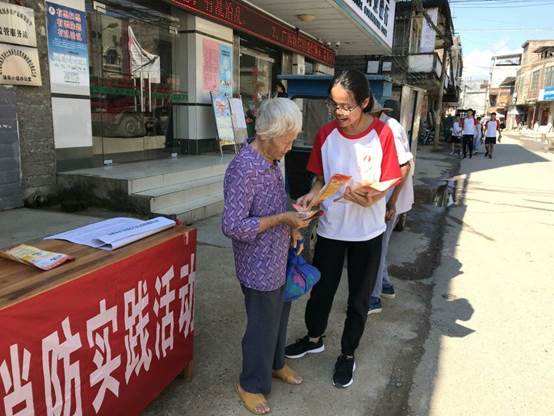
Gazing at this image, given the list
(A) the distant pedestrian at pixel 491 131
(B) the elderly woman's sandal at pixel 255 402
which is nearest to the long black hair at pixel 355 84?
(B) the elderly woman's sandal at pixel 255 402

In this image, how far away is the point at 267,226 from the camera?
76.0 inches

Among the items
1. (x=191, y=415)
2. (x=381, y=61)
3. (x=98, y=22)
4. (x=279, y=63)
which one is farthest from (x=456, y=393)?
(x=381, y=61)

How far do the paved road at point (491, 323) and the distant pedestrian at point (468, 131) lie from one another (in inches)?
394

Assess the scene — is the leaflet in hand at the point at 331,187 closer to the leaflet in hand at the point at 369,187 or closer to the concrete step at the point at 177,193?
the leaflet in hand at the point at 369,187

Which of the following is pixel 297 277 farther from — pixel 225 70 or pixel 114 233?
pixel 225 70

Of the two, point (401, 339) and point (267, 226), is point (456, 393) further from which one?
point (267, 226)

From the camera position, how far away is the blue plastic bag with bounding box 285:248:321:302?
7.34 feet

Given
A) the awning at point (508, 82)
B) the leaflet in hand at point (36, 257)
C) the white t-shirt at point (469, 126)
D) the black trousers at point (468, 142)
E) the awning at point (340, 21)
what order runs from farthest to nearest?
the awning at point (508, 82), the black trousers at point (468, 142), the white t-shirt at point (469, 126), the awning at point (340, 21), the leaflet in hand at point (36, 257)

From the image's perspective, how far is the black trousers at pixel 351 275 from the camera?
2.45 meters

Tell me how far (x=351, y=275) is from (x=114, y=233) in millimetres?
1290

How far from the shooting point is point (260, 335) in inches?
84.7

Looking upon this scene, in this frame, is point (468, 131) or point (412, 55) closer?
point (468, 131)

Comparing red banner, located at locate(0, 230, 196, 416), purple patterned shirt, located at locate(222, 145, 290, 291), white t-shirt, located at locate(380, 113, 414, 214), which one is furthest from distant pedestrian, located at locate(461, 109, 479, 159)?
red banner, located at locate(0, 230, 196, 416)

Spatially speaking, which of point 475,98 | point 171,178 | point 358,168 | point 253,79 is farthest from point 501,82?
point 358,168
